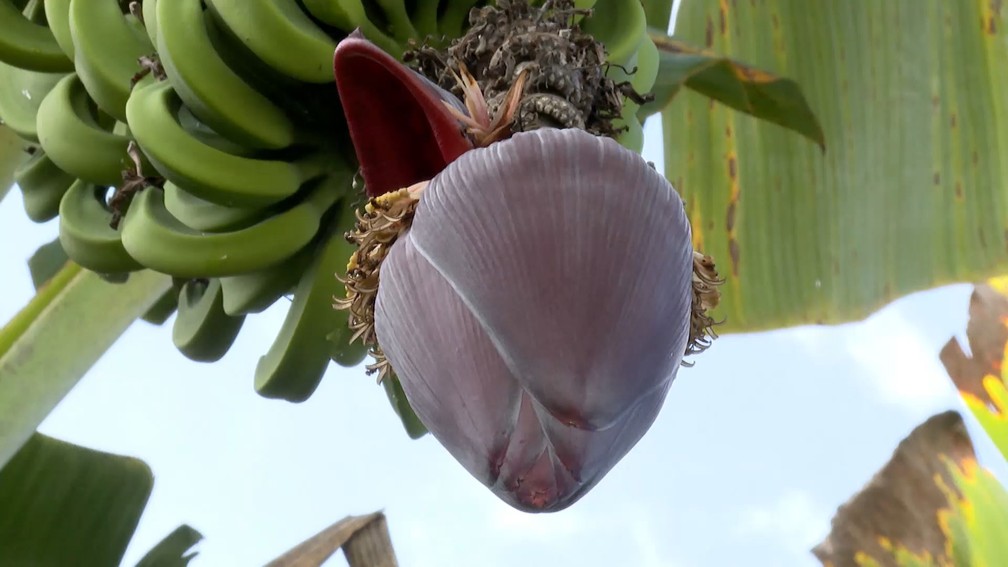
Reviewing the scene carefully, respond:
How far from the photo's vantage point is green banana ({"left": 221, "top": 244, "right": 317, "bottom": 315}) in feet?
2.17

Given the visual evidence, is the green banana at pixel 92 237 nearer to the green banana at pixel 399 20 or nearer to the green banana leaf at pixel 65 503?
the green banana at pixel 399 20

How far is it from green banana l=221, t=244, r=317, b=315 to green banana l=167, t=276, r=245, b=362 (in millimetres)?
66

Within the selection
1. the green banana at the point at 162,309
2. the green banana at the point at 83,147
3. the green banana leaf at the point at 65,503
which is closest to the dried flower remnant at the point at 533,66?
the green banana at the point at 83,147

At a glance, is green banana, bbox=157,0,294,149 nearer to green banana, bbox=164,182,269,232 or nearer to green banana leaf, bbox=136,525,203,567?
green banana, bbox=164,182,269,232

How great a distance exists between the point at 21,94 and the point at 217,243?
35 centimetres

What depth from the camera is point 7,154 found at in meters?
1.06

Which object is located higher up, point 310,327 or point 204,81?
point 204,81

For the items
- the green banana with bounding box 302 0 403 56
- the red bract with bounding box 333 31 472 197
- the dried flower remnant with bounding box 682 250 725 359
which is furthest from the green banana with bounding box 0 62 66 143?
the dried flower remnant with bounding box 682 250 725 359

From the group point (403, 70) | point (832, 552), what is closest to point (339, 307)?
Answer: point (403, 70)

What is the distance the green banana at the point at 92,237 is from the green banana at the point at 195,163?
0.13 meters

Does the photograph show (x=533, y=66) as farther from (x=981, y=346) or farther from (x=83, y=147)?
(x=981, y=346)

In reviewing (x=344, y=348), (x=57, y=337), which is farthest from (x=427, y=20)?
(x=57, y=337)

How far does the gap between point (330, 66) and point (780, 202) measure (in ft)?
2.68

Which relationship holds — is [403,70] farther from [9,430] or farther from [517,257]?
[9,430]
